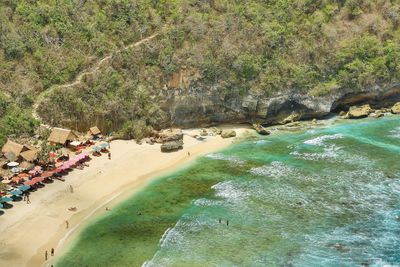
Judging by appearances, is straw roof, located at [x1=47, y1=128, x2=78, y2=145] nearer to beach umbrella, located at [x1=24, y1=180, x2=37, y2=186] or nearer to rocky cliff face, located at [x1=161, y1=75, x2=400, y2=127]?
beach umbrella, located at [x1=24, y1=180, x2=37, y2=186]

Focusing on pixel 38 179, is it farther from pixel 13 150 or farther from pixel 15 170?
pixel 13 150

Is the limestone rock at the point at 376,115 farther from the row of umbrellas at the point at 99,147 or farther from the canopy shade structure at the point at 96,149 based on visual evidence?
the canopy shade structure at the point at 96,149

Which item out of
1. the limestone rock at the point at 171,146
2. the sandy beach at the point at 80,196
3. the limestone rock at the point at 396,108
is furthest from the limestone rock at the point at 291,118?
the limestone rock at the point at 171,146

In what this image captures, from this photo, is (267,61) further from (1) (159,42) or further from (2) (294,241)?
(2) (294,241)

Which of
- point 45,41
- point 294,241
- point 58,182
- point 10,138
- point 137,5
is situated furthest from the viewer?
point 137,5

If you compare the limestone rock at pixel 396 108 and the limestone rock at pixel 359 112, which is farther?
the limestone rock at pixel 396 108

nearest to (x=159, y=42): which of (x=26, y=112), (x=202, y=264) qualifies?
(x=26, y=112)
